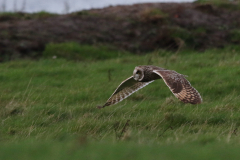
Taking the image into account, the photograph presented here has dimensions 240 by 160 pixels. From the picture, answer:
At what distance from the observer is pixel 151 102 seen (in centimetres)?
1031

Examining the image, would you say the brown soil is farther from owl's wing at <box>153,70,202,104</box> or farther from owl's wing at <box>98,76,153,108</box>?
owl's wing at <box>153,70,202,104</box>

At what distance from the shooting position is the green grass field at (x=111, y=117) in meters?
4.62

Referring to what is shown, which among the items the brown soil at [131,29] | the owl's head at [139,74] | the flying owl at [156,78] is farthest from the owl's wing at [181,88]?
the brown soil at [131,29]

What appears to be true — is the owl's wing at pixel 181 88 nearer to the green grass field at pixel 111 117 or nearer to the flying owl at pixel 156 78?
the flying owl at pixel 156 78

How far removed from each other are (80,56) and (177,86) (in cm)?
1089

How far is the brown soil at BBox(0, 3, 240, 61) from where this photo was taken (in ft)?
64.6

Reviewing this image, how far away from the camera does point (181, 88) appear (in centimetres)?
A: 748

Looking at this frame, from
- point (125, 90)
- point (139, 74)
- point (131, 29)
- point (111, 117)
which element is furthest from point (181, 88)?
point (131, 29)

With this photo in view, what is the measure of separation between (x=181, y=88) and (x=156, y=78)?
150cm

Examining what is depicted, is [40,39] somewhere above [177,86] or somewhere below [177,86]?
below

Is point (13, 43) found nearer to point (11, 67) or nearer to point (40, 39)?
point (40, 39)

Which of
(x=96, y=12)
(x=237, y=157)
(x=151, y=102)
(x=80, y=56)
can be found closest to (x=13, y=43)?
(x=80, y=56)

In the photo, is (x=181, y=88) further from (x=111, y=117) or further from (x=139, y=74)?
(x=111, y=117)

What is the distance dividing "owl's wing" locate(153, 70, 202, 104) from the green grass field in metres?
0.58
